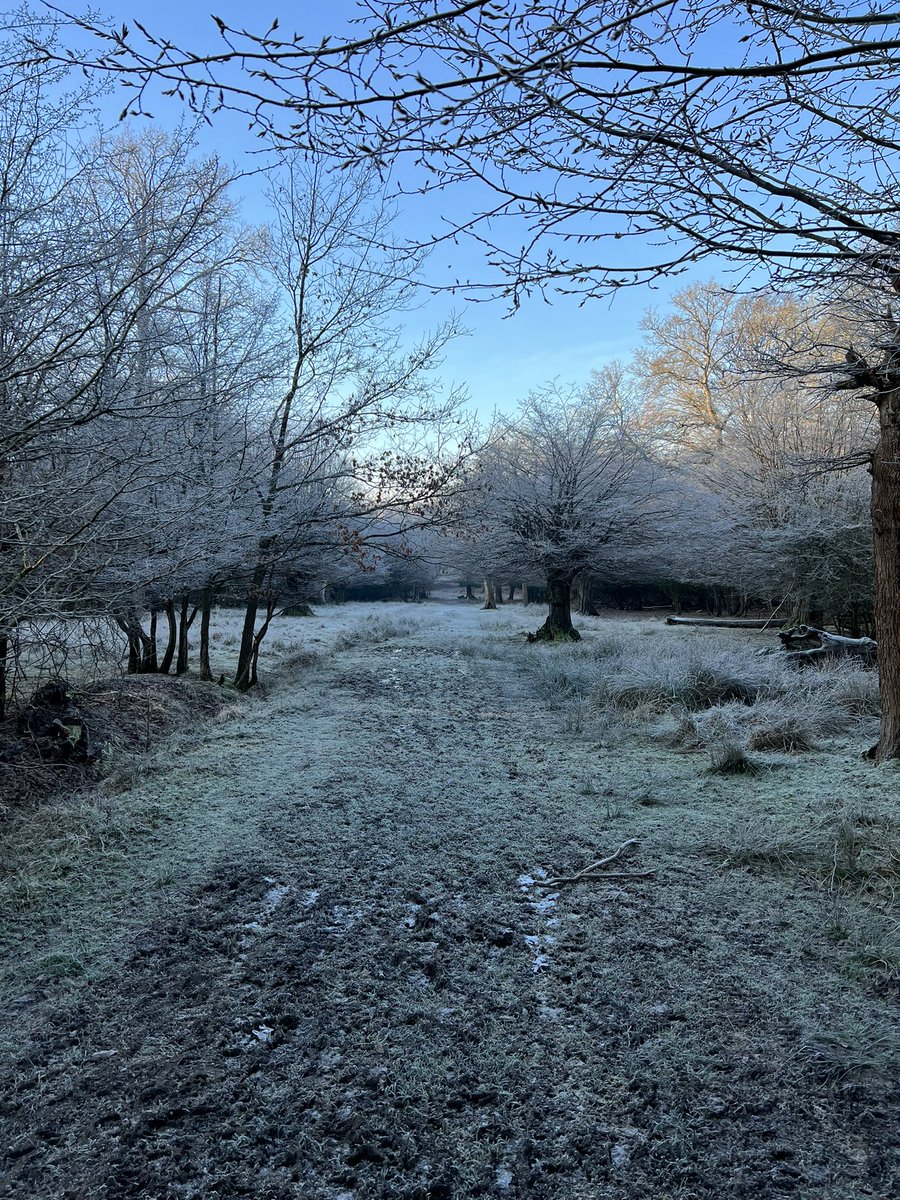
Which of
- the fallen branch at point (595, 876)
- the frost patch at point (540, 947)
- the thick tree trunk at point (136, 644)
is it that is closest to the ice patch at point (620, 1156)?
the frost patch at point (540, 947)

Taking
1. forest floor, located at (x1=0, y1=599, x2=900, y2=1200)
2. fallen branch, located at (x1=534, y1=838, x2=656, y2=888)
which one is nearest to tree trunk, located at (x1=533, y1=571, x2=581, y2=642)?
forest floor, located at (x1=0, y1=599, x2=900, y2=1200)

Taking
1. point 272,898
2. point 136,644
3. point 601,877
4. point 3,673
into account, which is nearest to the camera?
point 272,898

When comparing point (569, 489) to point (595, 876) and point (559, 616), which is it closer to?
point (559, 616)

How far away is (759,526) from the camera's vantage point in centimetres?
1641

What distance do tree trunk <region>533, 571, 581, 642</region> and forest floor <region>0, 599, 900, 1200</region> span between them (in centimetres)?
1234

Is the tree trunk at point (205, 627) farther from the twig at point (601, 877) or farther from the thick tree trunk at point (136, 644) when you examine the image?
the twig at point (601, 877)

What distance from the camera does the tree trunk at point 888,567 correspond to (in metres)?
5.23

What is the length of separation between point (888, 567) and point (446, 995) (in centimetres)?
485

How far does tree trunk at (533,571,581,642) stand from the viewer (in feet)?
58.1

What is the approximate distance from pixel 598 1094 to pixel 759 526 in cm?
1629

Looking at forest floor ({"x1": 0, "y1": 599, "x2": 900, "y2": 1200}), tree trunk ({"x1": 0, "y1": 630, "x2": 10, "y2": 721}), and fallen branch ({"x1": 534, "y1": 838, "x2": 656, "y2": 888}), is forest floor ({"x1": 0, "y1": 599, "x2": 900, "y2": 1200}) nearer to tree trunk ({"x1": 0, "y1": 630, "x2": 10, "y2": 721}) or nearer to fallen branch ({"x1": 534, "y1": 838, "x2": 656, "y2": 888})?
fallen branch ({"x1": 534, "y1": 838, "x2": 656, "y2": 888})

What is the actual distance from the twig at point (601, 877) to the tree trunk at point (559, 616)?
44.2 feet

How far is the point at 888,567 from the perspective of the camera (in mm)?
5406

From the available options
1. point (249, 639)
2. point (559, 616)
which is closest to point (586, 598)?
point (559, 616)
